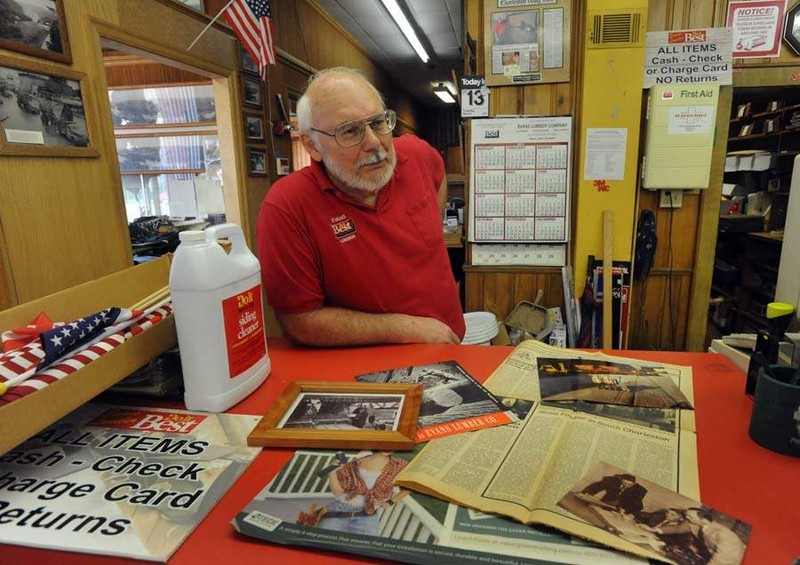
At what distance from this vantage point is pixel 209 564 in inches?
21.2

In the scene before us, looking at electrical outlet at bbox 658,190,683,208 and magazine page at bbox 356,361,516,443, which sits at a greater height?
electrical outlet at bbox 658,190,683,208

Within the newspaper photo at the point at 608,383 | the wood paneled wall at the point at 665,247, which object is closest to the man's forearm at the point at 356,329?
the newspaper photo at the point at 608,383

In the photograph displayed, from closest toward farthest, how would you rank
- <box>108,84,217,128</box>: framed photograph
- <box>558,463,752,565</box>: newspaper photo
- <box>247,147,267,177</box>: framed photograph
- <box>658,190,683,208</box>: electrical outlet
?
<box>558,463,752,565</box>: newspaper photo
<box>658,190,683,208</box>: electrical outlet
<box>247,147,267,177</box>: framed photograph
<box>108,84,217,128</box>: framed photograph

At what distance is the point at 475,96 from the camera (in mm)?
2691

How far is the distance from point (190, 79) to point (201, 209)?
44.7 inches

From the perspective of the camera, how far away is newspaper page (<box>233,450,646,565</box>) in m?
0.52

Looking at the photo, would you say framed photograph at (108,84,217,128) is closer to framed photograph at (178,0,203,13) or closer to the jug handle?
framed photograph at (178,0,203,13)

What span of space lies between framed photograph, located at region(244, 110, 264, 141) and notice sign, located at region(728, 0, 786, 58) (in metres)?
3.06

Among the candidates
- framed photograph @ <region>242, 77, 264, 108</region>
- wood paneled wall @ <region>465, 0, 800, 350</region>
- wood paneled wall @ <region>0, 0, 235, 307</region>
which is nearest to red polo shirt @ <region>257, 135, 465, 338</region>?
wood paneled wall @ <region>0, 0, 235, 307</region>

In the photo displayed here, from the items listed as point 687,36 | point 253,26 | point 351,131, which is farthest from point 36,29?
point 687,36

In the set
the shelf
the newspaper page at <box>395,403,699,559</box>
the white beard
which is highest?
the white beard

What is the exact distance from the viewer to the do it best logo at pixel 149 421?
0.83m

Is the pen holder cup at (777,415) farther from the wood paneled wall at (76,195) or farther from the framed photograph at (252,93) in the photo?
the framed photograph at (252,93)

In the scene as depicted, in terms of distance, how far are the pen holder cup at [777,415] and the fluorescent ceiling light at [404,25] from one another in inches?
193
